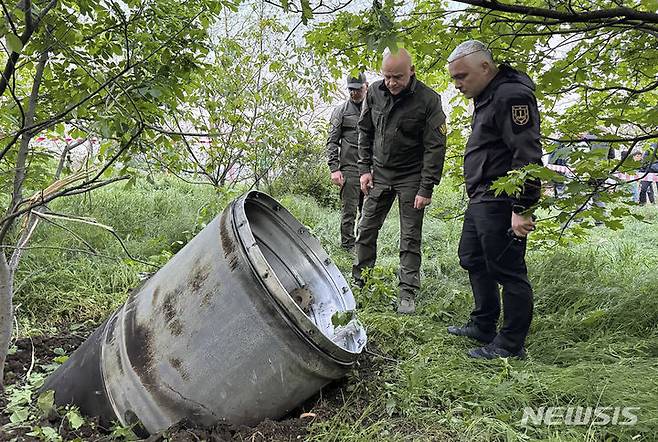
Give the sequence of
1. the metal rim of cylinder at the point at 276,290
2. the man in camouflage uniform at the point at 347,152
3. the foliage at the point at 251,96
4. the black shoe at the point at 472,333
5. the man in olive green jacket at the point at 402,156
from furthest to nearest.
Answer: the man in camouflage uniform at the point at 347,152 < the foliage at the point at 251,96 < the man in olive green jacket at the point at 402,156 < the black shoe at the point at 472,333 < the metal rim of cylinder at the point at 276,290

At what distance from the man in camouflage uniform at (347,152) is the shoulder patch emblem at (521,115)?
8.43 ft

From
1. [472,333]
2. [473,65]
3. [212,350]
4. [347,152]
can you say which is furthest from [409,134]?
[212,350]

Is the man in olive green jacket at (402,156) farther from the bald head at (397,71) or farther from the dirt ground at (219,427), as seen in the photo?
the dirt ground at (219,427)

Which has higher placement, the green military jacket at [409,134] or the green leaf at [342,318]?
the green military jacket at [409,134]

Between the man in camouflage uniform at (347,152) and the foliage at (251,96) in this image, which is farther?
the man in camouflage uniform at (347,152)

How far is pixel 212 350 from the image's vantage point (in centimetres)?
200

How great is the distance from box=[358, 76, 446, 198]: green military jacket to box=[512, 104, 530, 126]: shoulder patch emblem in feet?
3.05

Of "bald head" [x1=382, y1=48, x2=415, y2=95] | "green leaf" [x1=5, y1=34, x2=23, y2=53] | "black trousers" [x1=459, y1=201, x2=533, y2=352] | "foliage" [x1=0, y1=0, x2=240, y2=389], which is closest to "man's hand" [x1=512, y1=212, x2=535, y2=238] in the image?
"black trousers" [x1=459, y1=201, x2=533, y2=352]

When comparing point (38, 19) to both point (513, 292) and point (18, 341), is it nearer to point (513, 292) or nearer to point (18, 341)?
point (18, 341)

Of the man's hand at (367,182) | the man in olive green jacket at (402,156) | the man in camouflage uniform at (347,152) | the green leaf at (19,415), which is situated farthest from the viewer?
the man in camouflage uniform at (347,152)

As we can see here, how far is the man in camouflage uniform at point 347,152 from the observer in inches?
199

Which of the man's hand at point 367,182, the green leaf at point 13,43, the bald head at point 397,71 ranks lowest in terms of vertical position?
the man's hand at point 367,182

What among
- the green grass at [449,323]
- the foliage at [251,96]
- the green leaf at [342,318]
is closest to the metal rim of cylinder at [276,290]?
the green leaf at [342,318]

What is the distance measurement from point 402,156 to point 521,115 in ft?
3.87
